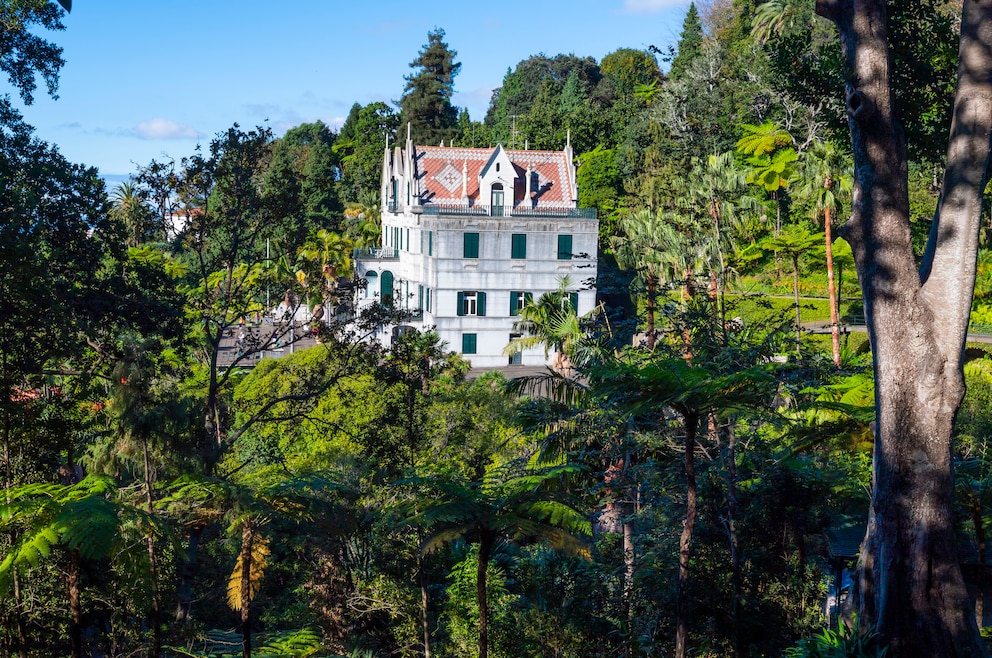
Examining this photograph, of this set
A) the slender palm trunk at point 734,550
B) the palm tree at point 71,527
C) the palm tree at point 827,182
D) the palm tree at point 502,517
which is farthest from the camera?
the palm tree at point 827,182

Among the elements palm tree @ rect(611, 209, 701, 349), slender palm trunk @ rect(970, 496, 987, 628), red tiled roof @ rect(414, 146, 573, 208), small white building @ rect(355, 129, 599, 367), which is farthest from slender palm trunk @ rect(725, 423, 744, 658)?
red tiled roof @ rect(414, 146, 573, 208)

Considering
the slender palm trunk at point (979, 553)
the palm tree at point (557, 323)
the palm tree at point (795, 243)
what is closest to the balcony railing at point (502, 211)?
the palm tree at point (795, 243)

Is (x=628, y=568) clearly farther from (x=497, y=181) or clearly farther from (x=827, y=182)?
(x=497, y=181)

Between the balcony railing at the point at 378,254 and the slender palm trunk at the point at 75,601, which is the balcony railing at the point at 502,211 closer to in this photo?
the balcony railing at the point at 378,254

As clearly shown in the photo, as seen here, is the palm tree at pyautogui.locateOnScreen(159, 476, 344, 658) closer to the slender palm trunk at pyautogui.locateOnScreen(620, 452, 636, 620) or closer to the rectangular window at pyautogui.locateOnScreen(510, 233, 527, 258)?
the slender palm trunk at pyautogui.locateOnScreen(620, 452, 636, 620)

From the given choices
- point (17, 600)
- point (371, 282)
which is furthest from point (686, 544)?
point (371, 282)

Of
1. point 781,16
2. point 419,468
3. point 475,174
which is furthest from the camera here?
point 781,16

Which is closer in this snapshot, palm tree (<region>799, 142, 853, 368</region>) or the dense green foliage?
the dense green foliage
